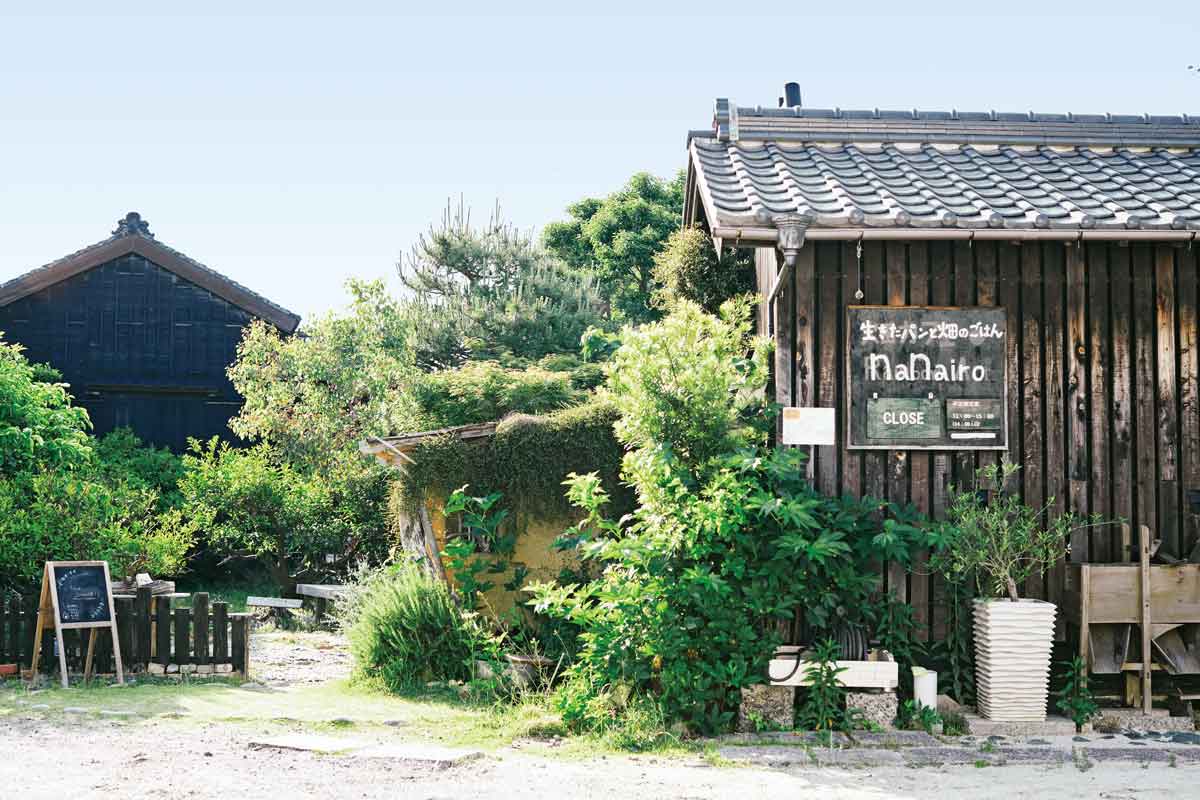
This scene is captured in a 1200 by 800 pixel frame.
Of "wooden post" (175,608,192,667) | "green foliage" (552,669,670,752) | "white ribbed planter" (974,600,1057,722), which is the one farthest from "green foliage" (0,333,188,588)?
"white ribbed planter" (974,600,1057,722)

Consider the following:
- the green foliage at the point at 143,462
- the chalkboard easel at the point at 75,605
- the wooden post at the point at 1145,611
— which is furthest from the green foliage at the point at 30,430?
the wooden post at the point at 1145,611

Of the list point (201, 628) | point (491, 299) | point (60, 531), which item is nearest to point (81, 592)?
point (201, 628)

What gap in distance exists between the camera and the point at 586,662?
318 inches

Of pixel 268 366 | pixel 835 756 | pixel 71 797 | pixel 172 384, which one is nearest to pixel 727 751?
pixel 835 756

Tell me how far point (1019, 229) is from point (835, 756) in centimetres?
359

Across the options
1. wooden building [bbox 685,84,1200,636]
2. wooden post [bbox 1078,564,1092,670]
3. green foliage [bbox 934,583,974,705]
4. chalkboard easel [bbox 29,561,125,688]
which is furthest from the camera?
chalkboard easel [bbox 29,561,125,688]

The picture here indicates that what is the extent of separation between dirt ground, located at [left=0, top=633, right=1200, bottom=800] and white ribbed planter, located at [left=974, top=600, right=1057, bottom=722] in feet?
2.71

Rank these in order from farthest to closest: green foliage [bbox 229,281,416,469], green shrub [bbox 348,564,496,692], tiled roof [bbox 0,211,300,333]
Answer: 1. tiled roof [bbox 0,211,300,333]
2. green foliage [bbox 229,281,416,469]
3. green shrub [bbox 348,564,496,692]

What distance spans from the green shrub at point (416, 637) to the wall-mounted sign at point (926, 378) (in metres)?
3.61

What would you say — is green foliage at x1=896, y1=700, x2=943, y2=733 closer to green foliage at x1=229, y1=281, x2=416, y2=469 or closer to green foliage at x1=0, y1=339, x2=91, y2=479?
green foliage at x1=0, y1=339, x2=91, y2=479

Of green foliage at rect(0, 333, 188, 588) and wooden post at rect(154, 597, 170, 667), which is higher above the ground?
green foliage at rect(0, 333, 188, 588)

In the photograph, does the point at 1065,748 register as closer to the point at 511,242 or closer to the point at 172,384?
the point at 172,384

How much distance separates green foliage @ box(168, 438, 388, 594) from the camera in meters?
→ 15.7

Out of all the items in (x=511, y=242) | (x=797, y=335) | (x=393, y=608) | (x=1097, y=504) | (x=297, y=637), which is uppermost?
(x=511, y=242)
